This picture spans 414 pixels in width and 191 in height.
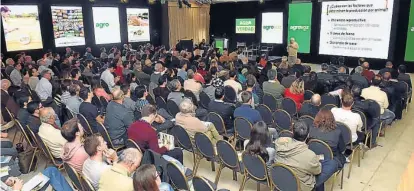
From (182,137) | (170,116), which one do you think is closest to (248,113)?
(182,137)

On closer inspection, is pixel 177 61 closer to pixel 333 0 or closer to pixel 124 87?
pixel 124 87

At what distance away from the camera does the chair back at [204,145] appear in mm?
3676

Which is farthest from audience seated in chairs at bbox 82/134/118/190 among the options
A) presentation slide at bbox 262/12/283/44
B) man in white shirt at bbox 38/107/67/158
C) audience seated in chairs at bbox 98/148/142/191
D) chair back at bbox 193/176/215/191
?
presentation slide at bbox 262/12/283/44

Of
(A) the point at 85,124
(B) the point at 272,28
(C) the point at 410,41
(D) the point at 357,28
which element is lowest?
(A) the point at 85,124

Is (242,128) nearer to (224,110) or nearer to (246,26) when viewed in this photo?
(224,110)

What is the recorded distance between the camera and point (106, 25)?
14.8 m

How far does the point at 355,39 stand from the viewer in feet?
41.0

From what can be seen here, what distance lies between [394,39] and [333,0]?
2.80 metres

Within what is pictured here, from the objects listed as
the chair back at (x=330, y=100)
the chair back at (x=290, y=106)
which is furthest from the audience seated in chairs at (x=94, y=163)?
the chair back at (x=330, y=100)

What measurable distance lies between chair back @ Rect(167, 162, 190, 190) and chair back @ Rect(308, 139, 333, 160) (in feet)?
4.71

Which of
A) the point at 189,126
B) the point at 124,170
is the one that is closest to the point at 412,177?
the point at 189,126

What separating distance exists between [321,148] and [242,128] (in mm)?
1260

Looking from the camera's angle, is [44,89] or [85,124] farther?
[44,89]

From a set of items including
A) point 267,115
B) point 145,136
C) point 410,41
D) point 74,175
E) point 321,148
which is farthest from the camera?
point 410,41
